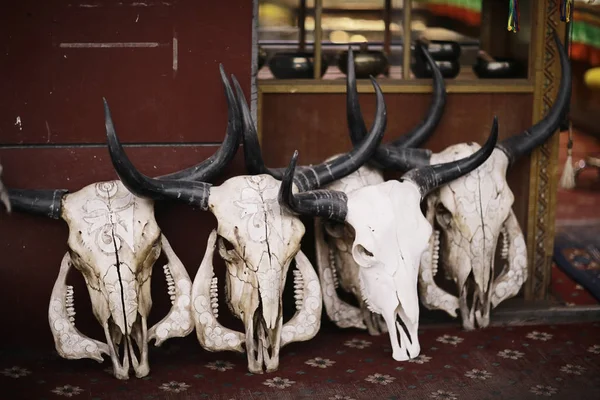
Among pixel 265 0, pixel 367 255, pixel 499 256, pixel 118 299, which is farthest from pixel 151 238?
pixel 499 256

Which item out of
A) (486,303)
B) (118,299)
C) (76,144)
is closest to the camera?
(118,299)

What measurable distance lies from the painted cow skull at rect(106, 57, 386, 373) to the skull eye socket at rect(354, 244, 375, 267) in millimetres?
224

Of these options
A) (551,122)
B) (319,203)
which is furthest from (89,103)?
(551,122)

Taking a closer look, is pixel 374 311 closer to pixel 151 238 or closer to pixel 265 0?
pixel 151 238

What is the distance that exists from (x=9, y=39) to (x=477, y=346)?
297 cm

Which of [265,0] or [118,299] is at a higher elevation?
[265,0]

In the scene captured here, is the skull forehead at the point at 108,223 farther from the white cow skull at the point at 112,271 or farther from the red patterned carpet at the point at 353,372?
the red patterned carpet at the point at 353,372

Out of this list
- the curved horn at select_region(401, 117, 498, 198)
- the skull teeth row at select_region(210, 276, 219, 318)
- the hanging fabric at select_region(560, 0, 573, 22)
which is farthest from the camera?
the hanging fabric at select_region(560, 0, 573, 22)

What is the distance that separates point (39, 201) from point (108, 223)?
40 cm

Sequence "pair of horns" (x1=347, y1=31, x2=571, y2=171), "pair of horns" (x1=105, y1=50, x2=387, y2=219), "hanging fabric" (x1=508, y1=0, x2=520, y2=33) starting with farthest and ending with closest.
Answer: "pair of horns" (x1=347, y1=31, x2=571, y2=171) → "hanging fabric" (x1=508, y1=0, x2=520, y2=33) → "pair of horns" (x1=105, y1=50, x2=387, y2=219)

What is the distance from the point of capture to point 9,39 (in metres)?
5.83

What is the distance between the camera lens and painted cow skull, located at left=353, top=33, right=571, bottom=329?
637 cm

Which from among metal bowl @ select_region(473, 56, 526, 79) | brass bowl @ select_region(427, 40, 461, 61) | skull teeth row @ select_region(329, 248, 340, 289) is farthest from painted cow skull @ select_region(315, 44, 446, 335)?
metal bowl @ select_region(473, 56, 526, 79)

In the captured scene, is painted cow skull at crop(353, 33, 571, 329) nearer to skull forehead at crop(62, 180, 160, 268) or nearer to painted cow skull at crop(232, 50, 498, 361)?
painted cow skull at crop(232, 50, 498, 361)
